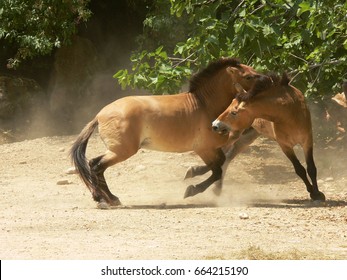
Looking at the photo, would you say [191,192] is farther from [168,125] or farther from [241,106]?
[241,106]

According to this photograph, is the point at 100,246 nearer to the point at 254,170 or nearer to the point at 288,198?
the point at 288,198

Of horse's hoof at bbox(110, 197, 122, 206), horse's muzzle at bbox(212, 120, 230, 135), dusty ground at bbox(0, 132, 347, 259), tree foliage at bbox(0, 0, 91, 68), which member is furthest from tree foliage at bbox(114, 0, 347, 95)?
tree foliage at bbox(0, 0, 91, 68)

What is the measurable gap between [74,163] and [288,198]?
2.92 meters

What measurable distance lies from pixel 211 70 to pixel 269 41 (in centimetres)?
105

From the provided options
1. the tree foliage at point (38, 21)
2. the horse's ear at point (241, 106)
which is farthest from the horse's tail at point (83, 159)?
the tree foliage at point (38, 21)

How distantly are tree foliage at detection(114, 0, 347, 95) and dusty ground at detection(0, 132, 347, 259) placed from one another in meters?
1.46

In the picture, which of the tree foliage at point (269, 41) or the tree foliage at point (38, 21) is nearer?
the tree foliage at point (269, 41)

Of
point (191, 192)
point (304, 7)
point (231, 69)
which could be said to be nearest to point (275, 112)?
point (231, 69)

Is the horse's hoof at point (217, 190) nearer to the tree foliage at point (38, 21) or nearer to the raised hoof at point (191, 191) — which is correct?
the raised hoof at point (191, 191)

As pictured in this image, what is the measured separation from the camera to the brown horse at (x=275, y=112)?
10.4 meters

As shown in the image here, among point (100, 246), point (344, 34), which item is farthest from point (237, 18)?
point (100, 246)

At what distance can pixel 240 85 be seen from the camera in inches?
420

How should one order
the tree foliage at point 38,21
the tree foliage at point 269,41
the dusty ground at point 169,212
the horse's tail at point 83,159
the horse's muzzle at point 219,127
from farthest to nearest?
the tree foliage at point 38,21 → the horse's muzzle at point 219,127 → the horse's tail at point 83,159 → the tree foliage at point 269,41 → the dusty ground at point 169,212

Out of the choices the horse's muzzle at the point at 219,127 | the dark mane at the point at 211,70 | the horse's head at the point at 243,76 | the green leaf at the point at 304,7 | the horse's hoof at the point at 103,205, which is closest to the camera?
the green leaf at the point at 304,7
